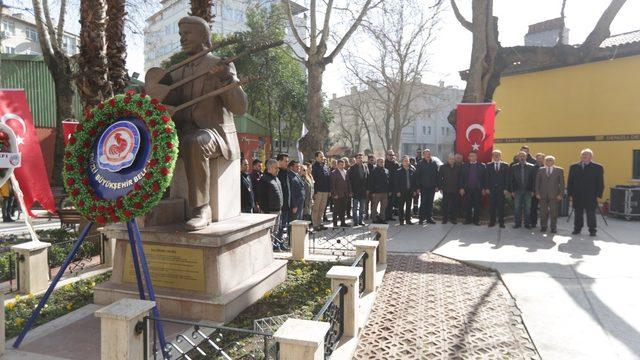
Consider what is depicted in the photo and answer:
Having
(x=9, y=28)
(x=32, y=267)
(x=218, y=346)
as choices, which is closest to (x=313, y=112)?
(x=32, y=267)

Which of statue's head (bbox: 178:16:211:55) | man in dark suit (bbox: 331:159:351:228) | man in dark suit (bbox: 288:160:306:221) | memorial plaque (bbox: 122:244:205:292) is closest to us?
memorial plaque (bbox: 122:244:205:292)

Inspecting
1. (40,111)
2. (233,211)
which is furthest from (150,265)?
(40,111)

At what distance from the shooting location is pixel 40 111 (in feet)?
65.5

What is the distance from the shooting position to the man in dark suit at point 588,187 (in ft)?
31.9

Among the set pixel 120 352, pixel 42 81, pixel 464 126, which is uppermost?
pixel 42 81

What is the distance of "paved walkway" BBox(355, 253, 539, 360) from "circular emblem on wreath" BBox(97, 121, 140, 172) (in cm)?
301

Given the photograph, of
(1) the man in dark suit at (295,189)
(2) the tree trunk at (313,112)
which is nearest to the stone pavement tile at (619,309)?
(1) the man in dark suit at (295,189)

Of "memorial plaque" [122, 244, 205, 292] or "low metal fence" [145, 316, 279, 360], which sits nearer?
"low metal fence" [145, 316, 279, 360]

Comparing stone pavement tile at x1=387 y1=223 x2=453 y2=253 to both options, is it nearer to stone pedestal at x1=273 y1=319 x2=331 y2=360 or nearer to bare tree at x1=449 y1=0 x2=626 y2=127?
bare tree at x1=449 y1=0 x2=626 y2=127

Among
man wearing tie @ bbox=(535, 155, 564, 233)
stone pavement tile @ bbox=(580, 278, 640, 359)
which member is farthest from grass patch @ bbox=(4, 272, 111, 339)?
man wearing tie @ bbox=(535, 155, 564, 233)

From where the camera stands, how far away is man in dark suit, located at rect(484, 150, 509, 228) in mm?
10875

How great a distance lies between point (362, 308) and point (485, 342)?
146cm

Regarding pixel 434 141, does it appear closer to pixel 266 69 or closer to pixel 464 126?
pixel 266 69

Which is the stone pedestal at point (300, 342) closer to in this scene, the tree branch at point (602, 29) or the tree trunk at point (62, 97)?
the tree branch at point (602, 29)
